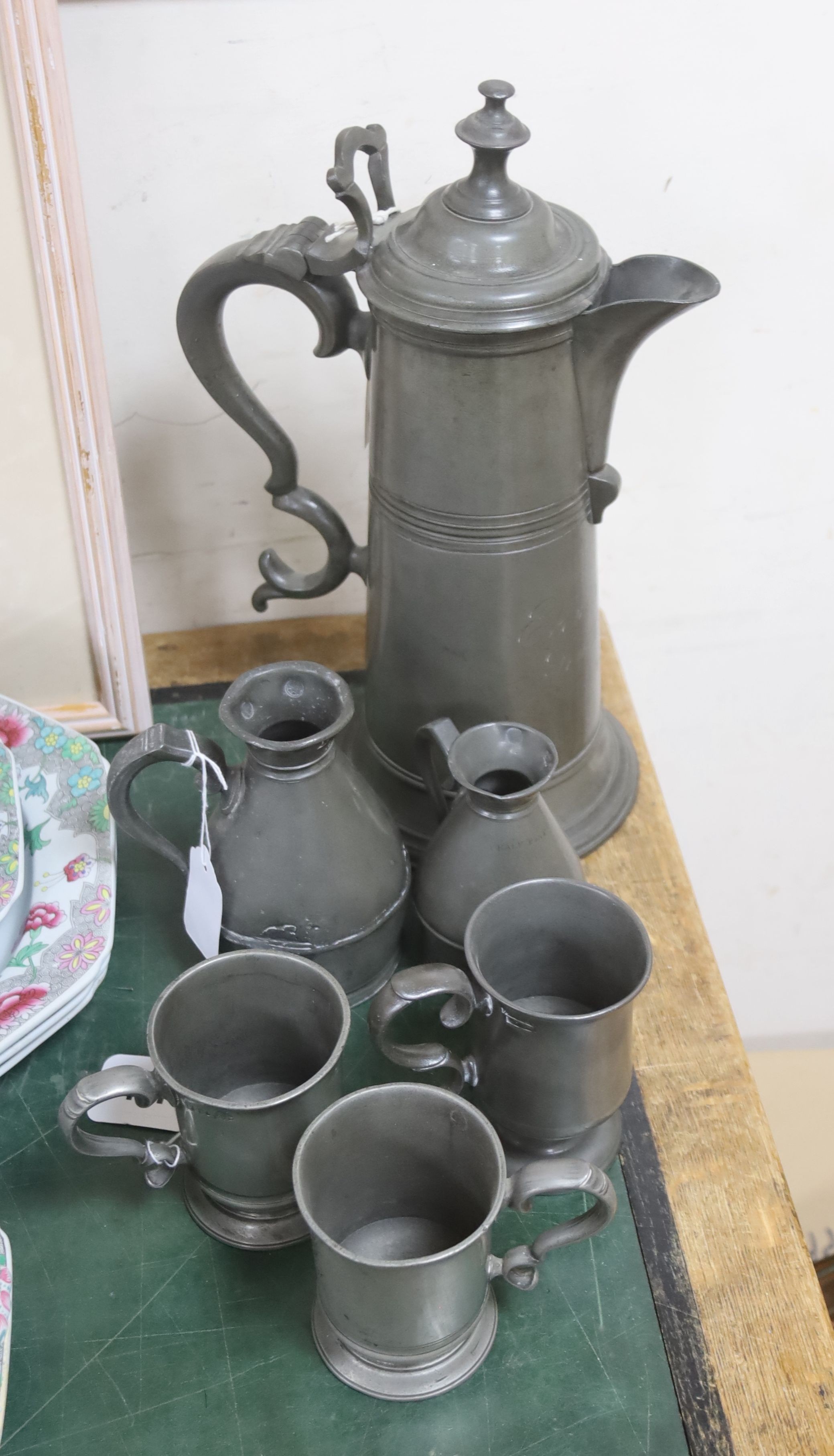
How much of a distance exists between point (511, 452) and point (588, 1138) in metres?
0.38

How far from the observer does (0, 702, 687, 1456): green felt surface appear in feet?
1.92

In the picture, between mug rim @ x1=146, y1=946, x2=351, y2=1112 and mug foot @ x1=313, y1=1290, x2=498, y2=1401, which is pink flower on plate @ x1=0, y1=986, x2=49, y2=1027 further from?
mug foot @ x1=313, y1=1290, x2=498, y2=1401

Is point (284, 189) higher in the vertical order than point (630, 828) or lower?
higher

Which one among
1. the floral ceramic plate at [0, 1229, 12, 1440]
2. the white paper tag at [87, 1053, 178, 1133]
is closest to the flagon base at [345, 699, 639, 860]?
the white paper tag at [87, 1053, 178, 1133]

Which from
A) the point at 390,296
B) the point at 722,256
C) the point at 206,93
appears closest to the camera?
the point at 390,296

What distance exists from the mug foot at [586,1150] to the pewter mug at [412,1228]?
0.20ft

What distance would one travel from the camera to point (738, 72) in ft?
3.01

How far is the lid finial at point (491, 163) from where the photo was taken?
0.65m

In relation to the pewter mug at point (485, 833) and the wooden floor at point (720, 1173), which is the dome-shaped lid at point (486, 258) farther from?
the wooden floor at point (720, 1173)

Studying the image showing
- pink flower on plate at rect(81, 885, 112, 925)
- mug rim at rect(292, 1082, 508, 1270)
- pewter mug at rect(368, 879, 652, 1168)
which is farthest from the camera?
pink flower on plate at rect(81, 885, 112, 925)

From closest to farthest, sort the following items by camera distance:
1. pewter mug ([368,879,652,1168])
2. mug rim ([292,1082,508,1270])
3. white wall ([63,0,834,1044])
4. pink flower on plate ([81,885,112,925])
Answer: mug rim ([292,1082,508,1270])
pewter mug ([368,879,652,1168])
pink flower on plate ([81,885,112,925])
white wall ([63,0,834,1044])

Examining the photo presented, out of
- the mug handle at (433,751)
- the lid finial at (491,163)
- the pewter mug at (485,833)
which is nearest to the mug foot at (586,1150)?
the pewter mug at (485,833)

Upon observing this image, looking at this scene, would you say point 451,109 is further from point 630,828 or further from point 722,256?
point 630,828

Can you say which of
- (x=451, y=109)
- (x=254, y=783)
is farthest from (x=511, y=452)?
(x=451, y=109)
